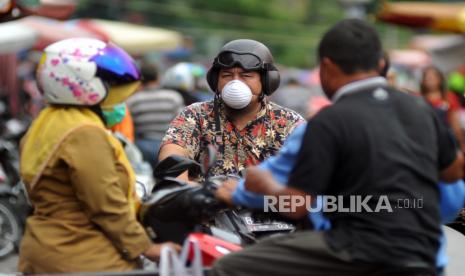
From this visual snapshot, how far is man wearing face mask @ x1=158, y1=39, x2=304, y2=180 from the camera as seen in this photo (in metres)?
5.97

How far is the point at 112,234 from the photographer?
4.56 meters

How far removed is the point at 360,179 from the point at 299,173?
0.76 ft

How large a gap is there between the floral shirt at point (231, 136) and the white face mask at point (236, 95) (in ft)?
0.59

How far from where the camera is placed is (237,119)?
6133 mm

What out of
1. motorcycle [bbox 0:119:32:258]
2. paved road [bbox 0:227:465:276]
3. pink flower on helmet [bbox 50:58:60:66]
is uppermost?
pink flower on helmet [bbox 50:58:60:66]

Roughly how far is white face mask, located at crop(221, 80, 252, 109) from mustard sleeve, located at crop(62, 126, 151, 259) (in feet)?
4.85

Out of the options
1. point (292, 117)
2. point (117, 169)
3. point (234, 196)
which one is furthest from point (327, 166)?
point (292, 117)

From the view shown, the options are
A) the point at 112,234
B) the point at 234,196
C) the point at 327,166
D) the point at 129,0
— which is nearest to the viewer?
the point at 327,166

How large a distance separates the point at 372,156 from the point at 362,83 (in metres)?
0.31

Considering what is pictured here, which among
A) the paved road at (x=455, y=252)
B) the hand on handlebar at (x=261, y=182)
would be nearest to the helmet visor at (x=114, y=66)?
the hand on handlebar at (x=261, y=182)

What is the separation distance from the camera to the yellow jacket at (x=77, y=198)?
446cm

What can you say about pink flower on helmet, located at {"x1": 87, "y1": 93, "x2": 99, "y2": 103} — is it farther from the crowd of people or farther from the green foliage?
the green foliage

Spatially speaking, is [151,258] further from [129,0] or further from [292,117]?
[129,0]

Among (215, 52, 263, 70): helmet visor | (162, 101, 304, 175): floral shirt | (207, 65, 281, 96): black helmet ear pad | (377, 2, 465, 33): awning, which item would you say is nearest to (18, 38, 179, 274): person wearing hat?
(162, 101, 304, 175): floral shirt
